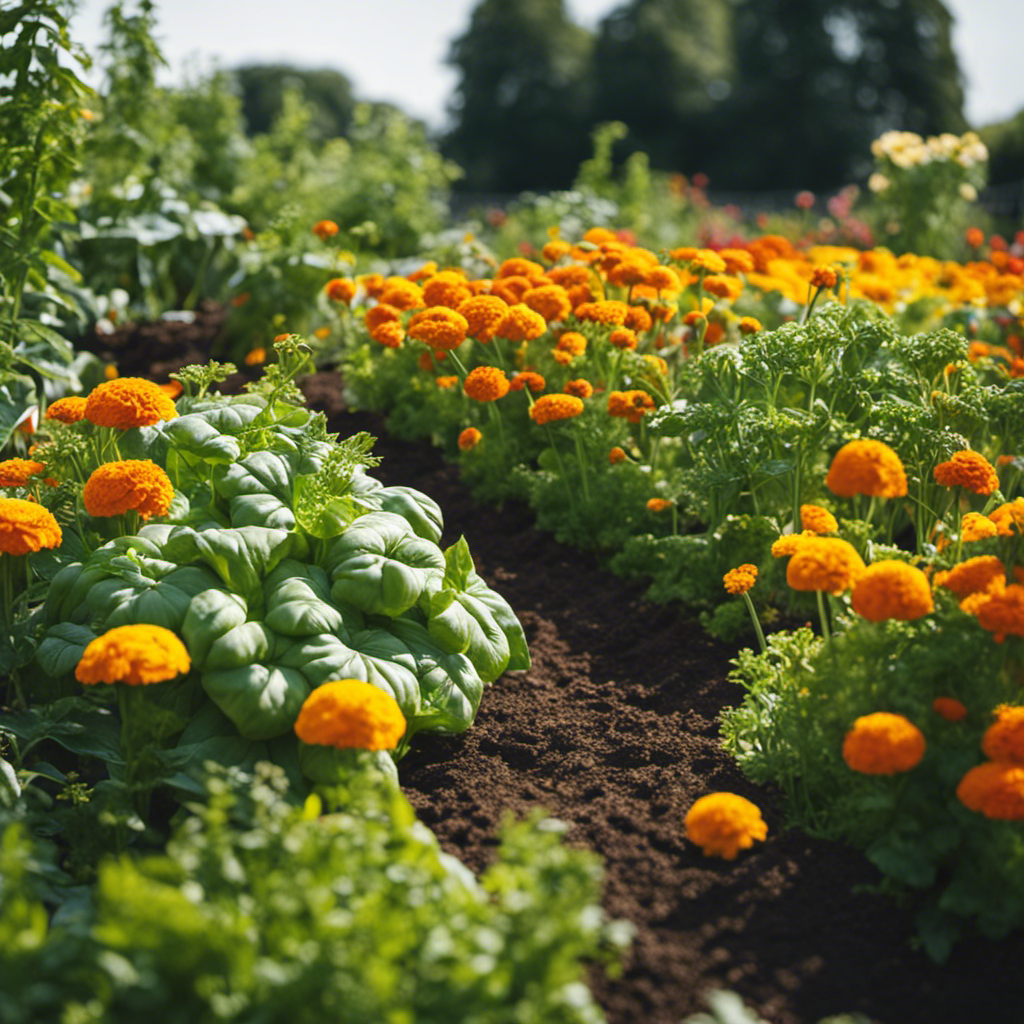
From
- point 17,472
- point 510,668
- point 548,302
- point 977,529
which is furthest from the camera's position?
point 548,302

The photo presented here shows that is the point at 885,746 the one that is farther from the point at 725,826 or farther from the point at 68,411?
the point at 68,411

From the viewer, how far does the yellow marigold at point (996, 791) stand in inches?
80.7

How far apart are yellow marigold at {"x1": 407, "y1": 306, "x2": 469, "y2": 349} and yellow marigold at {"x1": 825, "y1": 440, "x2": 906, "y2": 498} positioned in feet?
6.12

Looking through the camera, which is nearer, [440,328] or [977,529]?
[977,529]

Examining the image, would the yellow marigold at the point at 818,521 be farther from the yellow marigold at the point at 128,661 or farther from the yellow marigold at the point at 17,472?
the yellow marigold at the point at 17,472

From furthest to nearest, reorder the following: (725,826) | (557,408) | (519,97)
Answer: (519,97) < (557,408) < (725,826)

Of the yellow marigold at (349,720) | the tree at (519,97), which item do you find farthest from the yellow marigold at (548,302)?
the tree at (519,97)

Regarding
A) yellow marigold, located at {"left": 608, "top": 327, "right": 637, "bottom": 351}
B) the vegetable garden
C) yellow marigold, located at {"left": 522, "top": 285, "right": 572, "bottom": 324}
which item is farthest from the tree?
yellow marigold, located at {"left": 608, "top": 327, "right": 637, "bottom": 351}

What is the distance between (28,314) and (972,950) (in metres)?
5.00

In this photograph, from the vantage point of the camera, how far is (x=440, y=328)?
3.87m

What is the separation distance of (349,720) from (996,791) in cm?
Result: 138

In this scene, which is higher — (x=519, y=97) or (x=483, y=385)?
(x=519, y=97)

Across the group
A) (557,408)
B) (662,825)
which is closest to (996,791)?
(662,825)

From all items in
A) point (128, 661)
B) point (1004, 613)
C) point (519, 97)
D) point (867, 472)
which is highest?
point (519, 97)
